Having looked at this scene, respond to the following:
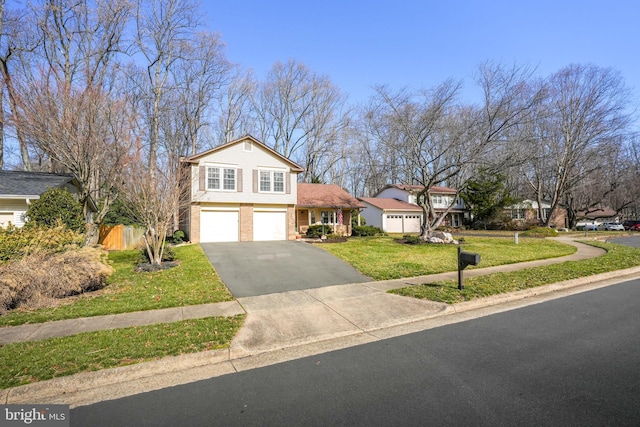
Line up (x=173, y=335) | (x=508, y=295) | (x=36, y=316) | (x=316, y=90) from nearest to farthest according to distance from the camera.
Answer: (x=173, y=335)
(x=36, y=316)
(x=508, y=295)
(x=316, y=90)

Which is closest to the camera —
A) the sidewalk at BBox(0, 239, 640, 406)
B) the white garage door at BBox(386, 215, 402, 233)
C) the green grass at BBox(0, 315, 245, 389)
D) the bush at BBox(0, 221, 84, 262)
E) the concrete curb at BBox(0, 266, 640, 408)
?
the concrete curb at BBox(0, 266, 640, 408)

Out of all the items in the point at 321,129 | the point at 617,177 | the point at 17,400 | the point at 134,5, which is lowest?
the point at 17,400

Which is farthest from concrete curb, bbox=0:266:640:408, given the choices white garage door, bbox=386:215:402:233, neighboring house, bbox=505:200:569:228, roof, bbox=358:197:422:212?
neighboring house, bbox=505:200:569:228

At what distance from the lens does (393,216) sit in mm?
33812

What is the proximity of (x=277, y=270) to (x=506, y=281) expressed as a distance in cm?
708

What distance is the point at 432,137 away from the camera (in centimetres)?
1848

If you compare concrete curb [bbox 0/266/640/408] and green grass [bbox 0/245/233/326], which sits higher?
green grass [bbox 0/245/233/326]

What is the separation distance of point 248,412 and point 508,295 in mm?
6738

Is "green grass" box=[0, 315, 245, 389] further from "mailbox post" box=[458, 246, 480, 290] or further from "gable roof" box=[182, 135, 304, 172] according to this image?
"gable roof" box=[182, 135, 304, 172]

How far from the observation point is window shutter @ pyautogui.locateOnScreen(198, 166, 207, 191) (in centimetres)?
1870

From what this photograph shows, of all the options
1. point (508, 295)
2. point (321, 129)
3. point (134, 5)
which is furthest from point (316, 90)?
point (508, 295)

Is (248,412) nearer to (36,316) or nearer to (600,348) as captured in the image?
(600,348)

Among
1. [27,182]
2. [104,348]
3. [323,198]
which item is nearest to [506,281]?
[104,348]

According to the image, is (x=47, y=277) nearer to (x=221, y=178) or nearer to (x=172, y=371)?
(x=172, y=371)
